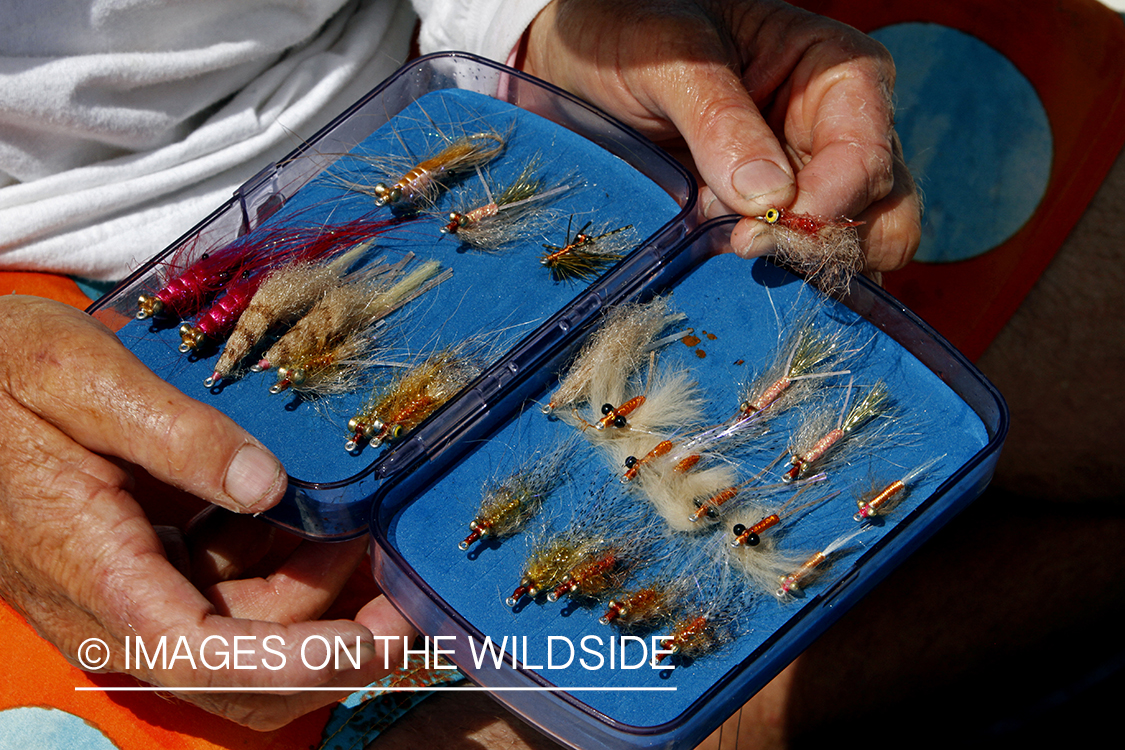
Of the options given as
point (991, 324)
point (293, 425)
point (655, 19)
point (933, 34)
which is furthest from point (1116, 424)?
point (293, 425)

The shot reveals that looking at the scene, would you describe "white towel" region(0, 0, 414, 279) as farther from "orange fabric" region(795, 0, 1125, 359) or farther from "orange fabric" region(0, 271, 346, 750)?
"orange fabric" region(795, 0, 1125, 359)

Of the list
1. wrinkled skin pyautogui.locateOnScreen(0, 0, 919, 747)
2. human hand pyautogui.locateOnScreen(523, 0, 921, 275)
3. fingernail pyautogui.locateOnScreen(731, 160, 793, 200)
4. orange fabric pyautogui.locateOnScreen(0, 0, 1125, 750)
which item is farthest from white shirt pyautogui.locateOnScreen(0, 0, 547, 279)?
orange fabric pyautogui.locateOnScreen(0, 0, 1125, 750)

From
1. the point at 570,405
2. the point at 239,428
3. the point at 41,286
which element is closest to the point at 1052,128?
the point at 570,405

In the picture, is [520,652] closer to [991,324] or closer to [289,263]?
[289,263]

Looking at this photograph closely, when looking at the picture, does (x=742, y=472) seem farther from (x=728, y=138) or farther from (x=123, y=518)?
(x=123, y=518)

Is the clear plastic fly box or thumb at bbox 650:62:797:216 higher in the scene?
thumb at bbox 650:62:797:216

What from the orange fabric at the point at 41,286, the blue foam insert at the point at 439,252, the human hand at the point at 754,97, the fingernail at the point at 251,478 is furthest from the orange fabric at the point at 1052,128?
the orange fabric at the point at 41,286
